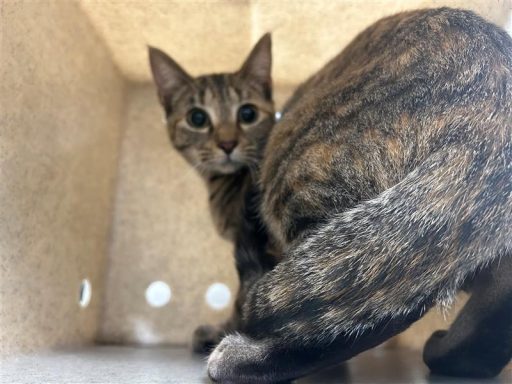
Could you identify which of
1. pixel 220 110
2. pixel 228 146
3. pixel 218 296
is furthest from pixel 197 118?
pixel 218 296

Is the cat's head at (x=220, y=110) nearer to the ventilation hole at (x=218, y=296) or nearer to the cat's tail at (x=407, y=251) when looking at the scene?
the ventilation hole at (x=218, y=296)

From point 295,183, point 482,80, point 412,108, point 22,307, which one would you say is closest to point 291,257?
point 295,183

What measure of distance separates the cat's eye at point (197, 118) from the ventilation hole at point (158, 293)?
22.9 inches

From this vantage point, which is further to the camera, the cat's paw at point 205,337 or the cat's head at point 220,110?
the cat's head at point 220,110

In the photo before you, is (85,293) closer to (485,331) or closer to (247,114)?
(247,114)

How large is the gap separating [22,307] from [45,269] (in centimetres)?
15

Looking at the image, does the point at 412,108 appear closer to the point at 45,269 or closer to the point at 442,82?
the point at 442,82

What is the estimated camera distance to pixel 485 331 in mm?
1046

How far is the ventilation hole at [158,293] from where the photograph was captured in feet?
6.02

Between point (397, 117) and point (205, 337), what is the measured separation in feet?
2.75

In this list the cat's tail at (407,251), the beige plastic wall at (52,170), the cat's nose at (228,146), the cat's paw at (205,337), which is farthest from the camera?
the cat's nose at (228,146)

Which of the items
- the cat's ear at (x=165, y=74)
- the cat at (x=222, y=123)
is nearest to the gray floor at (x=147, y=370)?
the cat at (x=222, y=123)

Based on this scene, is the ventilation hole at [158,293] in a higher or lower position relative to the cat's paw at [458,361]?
lower

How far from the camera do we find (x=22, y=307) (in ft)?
3.97
